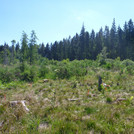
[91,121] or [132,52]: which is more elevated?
[132,52]

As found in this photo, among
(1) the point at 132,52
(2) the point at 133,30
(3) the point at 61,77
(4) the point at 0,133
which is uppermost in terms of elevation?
(2) the point at 133,30

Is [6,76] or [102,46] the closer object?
[6,76]

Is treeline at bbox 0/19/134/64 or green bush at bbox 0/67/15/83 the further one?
treeline at bbox 0/19/134/64

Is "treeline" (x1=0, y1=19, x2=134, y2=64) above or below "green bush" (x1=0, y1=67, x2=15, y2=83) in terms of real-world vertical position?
above

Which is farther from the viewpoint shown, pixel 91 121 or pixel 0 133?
pixel 91 121

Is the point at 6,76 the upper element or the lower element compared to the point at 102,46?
lower

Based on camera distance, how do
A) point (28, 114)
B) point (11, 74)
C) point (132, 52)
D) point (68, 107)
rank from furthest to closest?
point (132, 52)
point (11, 74)
point (68, 107)
point (28, 114)

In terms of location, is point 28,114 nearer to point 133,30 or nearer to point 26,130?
point 26,130

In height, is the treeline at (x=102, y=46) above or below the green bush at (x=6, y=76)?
above

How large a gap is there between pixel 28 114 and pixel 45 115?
1.55 ft

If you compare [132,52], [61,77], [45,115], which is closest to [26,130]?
[45,115]

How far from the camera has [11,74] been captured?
7699 mm

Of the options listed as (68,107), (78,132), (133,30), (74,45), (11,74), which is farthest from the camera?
(74,45)

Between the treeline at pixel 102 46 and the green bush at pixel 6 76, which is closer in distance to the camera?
the green bush at pixel 6 76
